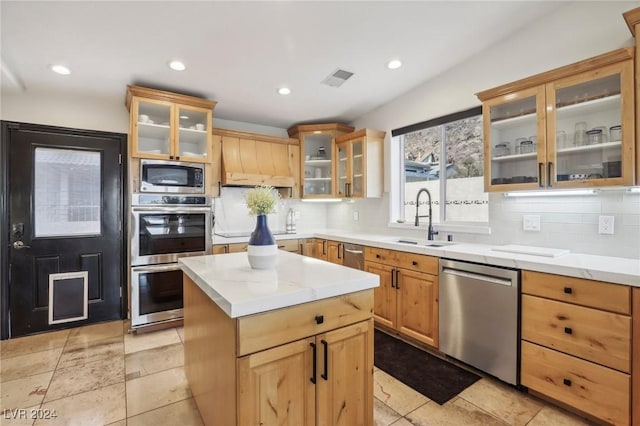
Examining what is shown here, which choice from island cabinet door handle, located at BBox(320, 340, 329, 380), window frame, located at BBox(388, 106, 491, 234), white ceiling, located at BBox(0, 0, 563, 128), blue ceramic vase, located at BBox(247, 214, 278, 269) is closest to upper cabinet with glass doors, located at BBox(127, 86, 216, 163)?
white ceiling, located at BBox(0, 0, 563, 128)

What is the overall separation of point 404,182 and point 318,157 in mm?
1343

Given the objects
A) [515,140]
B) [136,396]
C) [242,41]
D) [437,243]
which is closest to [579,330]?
[437,243]

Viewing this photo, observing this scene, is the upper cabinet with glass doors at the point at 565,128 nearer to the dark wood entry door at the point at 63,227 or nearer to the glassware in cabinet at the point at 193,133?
the glassware in cabinet at the point at 193,133

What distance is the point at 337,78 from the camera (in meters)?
3.35

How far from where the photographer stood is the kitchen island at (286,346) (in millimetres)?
1248

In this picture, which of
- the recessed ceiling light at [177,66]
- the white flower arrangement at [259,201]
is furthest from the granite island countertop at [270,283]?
the recessed ceiling light at [177,66]

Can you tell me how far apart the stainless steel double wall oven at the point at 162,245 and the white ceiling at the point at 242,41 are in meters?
1.27

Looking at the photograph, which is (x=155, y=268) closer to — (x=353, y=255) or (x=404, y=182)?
(x=353, y=255)

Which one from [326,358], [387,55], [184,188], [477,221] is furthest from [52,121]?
[477,221]

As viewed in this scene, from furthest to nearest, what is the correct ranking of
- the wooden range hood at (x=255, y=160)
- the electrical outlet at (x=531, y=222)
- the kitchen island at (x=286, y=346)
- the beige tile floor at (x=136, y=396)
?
the wooden range hood at (x=255, y=160) → the electrical outlet at (x=531, y=222) → the beige tile floor at (x=136, y=396) → the kitchen island at (x=286, y=346)

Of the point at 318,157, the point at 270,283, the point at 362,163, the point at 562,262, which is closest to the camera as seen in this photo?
the point at 270,283

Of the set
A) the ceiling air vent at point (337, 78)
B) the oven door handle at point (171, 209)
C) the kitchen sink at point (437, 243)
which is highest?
the ceiling air vent at point (337, 78)

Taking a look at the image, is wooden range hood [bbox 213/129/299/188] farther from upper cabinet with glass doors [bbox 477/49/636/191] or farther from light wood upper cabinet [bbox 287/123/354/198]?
upper cabinet with glass doors [bbox 477/49/636/191]

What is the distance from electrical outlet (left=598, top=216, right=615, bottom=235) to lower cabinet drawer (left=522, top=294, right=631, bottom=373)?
2.52 ft
